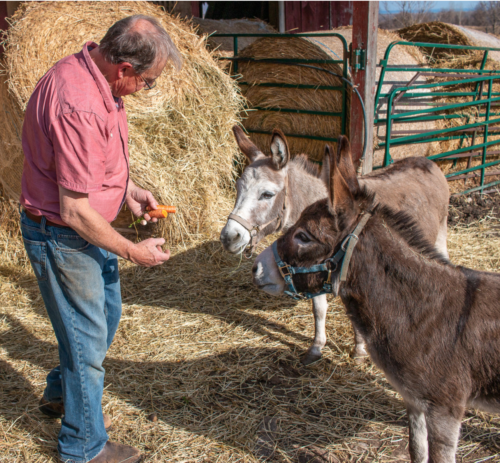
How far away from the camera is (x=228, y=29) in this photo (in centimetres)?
848

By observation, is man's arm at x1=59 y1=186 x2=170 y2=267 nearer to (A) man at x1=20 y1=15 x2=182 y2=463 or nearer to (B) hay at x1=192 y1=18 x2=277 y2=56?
(A) man at x1=20 y1=15 x2=182 y2=463

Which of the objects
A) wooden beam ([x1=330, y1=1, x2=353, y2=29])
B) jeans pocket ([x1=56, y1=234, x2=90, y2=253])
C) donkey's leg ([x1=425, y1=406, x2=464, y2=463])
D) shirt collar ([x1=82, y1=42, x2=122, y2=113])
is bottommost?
donkey's leg ([x1=425, y1=406, x2=464, y2=463])

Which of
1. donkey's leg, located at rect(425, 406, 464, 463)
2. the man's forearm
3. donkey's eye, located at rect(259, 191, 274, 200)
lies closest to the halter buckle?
the man's forearm

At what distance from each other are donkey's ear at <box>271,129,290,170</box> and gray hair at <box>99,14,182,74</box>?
146cm

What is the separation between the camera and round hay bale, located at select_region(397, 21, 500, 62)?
7836 mm

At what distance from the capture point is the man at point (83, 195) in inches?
80.7

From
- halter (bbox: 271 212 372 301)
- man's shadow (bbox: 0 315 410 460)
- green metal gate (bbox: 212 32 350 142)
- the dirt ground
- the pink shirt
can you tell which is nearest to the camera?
the pink shirt

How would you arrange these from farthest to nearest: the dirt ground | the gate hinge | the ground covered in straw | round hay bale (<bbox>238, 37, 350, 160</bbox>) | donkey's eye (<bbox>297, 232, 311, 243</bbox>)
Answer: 1. the dirt ground
2. round hay bale (<bbox>238, 37, 350, 160</bbox>)
3. the gate hinge
4. the ground covered in straw
5. donkey's eye (<bbox>297, 232, 311, 243</bbox>)

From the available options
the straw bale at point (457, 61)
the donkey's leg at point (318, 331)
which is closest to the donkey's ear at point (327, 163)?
the donkey's leg at point (318, 331)

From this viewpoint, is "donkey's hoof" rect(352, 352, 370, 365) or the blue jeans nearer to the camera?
the blue jeans

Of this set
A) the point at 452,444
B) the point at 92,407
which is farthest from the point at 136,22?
the point at 452,444

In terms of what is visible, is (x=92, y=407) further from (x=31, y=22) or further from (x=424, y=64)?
(x=424, y=64)

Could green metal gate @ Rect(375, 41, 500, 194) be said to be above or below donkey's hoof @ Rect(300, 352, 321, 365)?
above

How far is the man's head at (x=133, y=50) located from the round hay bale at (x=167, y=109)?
9.71ft
